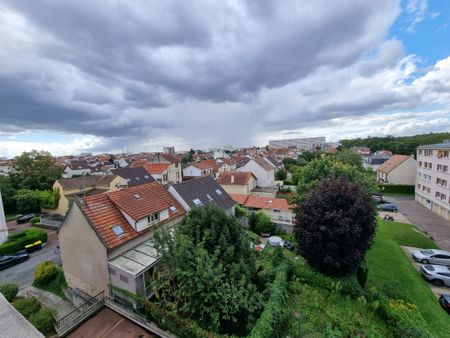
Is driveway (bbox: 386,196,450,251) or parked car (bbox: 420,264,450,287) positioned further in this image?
driveway (bbox: 386,196,450,251)

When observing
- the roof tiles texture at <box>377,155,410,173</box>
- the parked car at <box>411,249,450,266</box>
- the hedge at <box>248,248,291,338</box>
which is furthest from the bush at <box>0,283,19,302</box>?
the roof tiles texture at <box>377,155,410,173</box>

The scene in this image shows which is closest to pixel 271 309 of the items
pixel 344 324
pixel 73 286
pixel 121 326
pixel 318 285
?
pixel 344 324

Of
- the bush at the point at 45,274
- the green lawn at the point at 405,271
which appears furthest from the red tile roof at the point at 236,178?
the bush at the point at 45,274

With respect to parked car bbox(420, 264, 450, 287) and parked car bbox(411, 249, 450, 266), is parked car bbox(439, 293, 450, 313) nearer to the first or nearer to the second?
parked car bbox(420, 264, 450, 287)

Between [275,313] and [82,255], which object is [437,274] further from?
[82,255]

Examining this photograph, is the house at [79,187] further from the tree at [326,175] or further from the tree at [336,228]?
the tree at [336,228]
